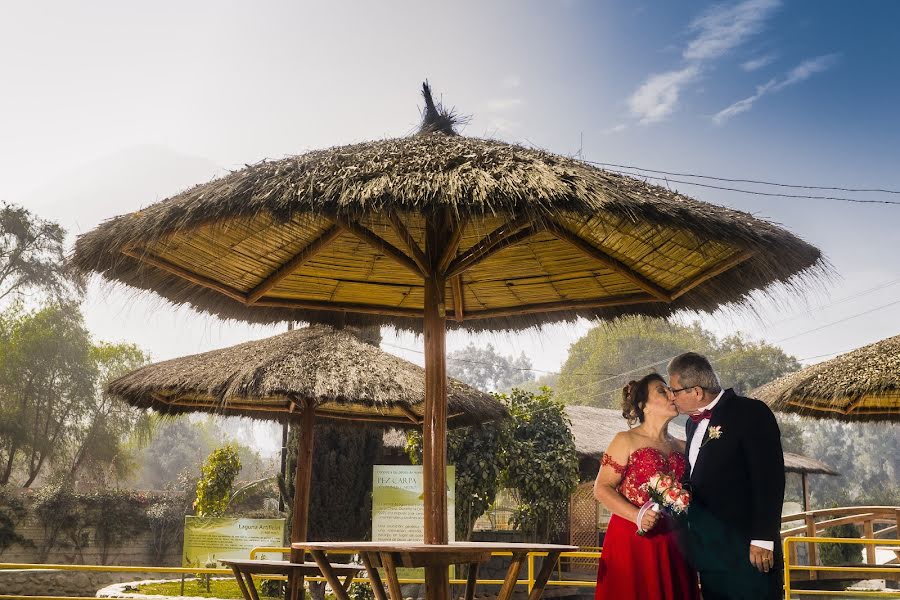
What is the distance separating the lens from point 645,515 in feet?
12.4

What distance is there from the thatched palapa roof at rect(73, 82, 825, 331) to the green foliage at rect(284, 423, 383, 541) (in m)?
8.03

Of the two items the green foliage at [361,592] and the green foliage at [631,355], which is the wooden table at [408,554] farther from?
the green foliage at [631,355]

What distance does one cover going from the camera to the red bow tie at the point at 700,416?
11.9ft

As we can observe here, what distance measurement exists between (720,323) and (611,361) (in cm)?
4826

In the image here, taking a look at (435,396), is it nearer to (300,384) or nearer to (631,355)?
(300,384)

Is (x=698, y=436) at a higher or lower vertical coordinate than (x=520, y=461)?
lower

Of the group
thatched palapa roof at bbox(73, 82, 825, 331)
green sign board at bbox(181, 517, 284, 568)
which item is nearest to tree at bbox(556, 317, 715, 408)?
green sign board at bbox(181, 517, 284, 568)

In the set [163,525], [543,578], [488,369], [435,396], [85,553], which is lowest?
[85,553]

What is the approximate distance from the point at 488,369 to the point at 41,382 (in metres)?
61.8

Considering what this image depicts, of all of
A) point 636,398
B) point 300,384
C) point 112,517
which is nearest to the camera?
point 636,398

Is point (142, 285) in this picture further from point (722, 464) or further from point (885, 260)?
point (885, 260)

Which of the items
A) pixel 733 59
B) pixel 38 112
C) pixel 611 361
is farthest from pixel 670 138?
pixel 38 112

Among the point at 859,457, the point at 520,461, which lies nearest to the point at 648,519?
the point at 520,461

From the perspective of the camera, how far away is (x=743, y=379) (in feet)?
152
